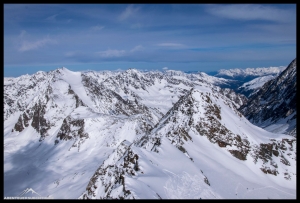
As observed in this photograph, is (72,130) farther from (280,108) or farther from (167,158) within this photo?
(280,108)

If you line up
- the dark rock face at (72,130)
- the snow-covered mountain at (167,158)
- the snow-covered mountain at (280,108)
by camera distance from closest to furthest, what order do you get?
1. the snow-covered mountain at (167,158)
2. the snow-covered mountain at (280,108)
3. the dark rock face at (72,130)

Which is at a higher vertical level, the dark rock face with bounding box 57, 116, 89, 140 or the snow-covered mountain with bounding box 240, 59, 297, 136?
Answer: the snow-covered mountain with bounding box 240, 59, 297, 136

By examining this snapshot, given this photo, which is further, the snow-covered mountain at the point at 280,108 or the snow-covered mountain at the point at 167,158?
the snow-covered mountain at the point at 280,108

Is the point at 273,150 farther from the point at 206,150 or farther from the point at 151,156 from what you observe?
the point at 151,156

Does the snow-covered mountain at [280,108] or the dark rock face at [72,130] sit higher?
the snow-covered mountain at [280,108]

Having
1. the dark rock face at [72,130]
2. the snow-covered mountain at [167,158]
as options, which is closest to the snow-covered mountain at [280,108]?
the snow-covered mountain at [167,158]

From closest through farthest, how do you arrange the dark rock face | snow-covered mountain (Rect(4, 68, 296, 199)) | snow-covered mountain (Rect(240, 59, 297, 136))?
snow-covered mountain (Rect(4, 68, 296, 199)), snow-covered mountain (Rect(240, 59, 297, 136)), the dark rock face

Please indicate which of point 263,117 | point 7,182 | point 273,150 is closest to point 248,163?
point 273,150

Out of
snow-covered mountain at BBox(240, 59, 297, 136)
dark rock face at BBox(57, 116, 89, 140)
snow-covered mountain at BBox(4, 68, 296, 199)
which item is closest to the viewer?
snow-covered mountain at BBox(4, 68, 296, 199)

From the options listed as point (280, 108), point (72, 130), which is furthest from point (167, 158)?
point (280, 108)

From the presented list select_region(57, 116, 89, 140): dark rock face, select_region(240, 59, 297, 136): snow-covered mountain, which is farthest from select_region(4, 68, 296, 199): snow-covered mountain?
select_region(240, 59, 297, 136): snow-covered mountain

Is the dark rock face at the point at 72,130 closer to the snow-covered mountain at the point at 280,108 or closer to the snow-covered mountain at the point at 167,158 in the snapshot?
the snow-covered mountain at the point at 167,158

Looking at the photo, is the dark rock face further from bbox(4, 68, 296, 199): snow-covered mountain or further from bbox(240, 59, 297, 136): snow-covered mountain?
bbox(240, 59, 297, 136): snow-covered mountain
